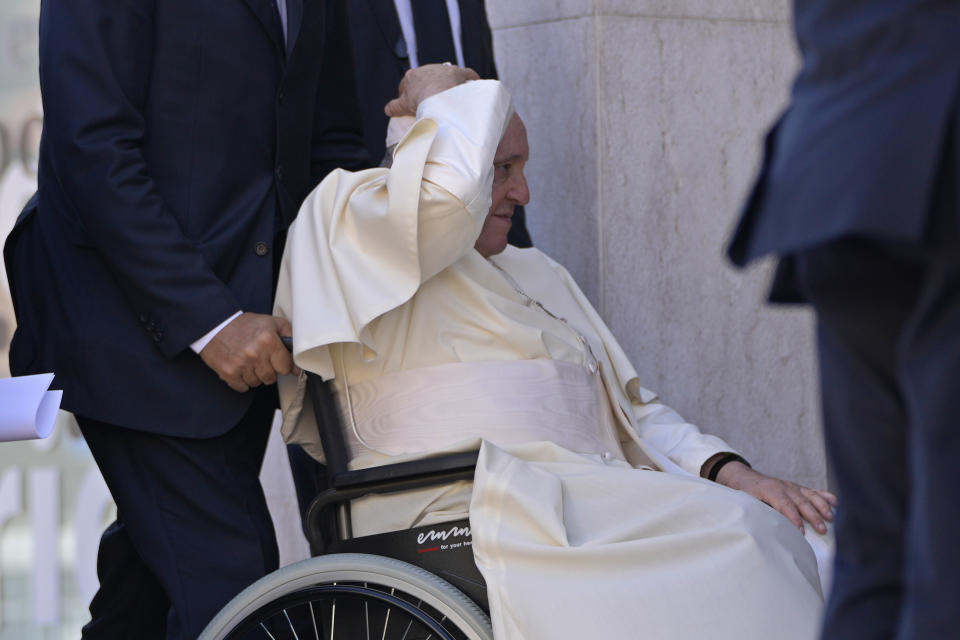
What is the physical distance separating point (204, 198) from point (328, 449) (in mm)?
582

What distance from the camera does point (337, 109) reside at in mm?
3010

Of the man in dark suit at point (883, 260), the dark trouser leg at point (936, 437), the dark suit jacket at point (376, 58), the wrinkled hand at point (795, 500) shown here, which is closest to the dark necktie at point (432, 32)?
the dark suit jacket at point (376, 58)

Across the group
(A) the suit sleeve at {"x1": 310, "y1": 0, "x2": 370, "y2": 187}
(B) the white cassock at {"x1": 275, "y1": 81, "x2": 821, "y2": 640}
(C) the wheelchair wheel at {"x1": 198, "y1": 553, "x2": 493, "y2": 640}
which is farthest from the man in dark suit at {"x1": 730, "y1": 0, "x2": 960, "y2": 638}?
(A) the suit sleeve at {"x1": 310, "y1": 0, "x2": 370, "y2": 187}

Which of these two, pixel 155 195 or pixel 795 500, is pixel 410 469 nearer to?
pixel 155 195

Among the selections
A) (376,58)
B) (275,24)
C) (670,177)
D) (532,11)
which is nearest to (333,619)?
(275,24)

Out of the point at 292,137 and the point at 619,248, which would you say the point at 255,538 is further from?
the point at 619,248

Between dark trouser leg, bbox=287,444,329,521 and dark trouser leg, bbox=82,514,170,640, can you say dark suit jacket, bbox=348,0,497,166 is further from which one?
dark trouser leg, bbox=82,514,170,640

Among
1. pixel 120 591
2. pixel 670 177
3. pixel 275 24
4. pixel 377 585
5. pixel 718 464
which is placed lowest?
pixel 120 591

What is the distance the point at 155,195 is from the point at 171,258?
0.13m

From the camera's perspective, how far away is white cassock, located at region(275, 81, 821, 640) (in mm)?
2047

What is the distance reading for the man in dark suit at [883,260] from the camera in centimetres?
90

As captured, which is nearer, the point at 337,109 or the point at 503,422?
Result: the point at 503,422

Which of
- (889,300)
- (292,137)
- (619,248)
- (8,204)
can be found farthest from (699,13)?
(889,300)

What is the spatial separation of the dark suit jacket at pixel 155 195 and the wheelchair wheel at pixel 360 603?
0.45 meters
